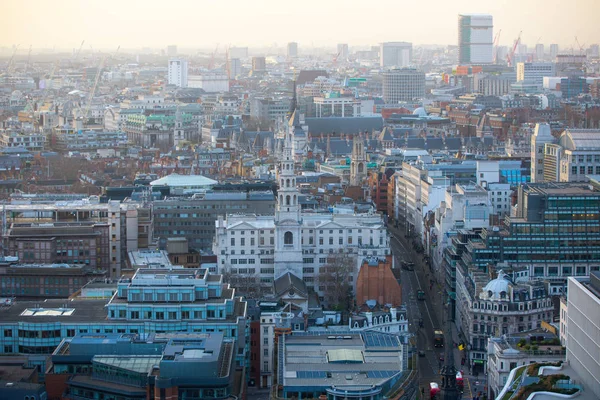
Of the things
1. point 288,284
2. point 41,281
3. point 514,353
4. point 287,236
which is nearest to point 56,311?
point 41,281

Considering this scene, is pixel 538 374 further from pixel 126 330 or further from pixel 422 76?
pixel 422 76

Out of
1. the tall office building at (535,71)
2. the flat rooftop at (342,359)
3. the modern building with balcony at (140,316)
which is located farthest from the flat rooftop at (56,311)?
the tall office building at (535,71)

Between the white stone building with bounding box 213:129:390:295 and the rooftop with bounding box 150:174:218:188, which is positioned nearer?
the white stone building with bounding box 213:129:390:295

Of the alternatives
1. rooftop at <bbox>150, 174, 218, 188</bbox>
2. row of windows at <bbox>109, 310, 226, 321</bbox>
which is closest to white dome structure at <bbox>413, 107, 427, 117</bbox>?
rooftop at <bbox>150, 174, 218, 188</bbox>

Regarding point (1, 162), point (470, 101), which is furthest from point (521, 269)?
point (470, 101)

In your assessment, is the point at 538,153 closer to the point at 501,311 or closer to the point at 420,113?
the point at 501,311

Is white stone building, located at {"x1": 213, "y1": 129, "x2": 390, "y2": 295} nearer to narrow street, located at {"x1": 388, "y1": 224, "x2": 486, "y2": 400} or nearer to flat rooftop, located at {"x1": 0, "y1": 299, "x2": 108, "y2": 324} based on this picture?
narrow street, located at {"x1": 388, "y1": 224, "x2": 486, "y2": 400}
